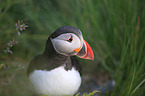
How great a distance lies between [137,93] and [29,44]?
1.58 metres

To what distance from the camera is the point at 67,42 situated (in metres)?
1.24

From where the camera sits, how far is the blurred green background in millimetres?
1555

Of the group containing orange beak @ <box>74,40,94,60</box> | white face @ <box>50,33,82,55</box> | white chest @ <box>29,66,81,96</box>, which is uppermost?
white face @ <box>50,33,82,55</box>

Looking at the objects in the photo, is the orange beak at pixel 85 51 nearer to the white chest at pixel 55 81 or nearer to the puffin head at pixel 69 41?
the puffin head at pixel 69 41

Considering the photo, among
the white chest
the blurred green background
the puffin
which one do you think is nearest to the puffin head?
the puffin

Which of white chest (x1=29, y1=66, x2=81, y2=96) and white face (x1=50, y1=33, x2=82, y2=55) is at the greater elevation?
white face (x1=50, y1=33, x2=82, y2=55)

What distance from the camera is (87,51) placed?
4.29 feet

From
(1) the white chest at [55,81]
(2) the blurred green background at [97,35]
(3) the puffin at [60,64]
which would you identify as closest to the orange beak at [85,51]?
(3) the puffin at [60,64]

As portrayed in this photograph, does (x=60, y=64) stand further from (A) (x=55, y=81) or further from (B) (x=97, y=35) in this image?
(B) (x=97, y=35)

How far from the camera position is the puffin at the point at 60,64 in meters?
1.25

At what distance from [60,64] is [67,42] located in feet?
0.65

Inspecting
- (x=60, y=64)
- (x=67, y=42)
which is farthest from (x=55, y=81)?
(x=67, y=42)

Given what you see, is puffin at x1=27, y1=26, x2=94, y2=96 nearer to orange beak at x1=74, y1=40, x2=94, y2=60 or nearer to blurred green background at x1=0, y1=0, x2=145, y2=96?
orange beak at x1=74, y1=40, x2=94, y2=60

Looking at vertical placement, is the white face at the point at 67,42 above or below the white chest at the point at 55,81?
above
